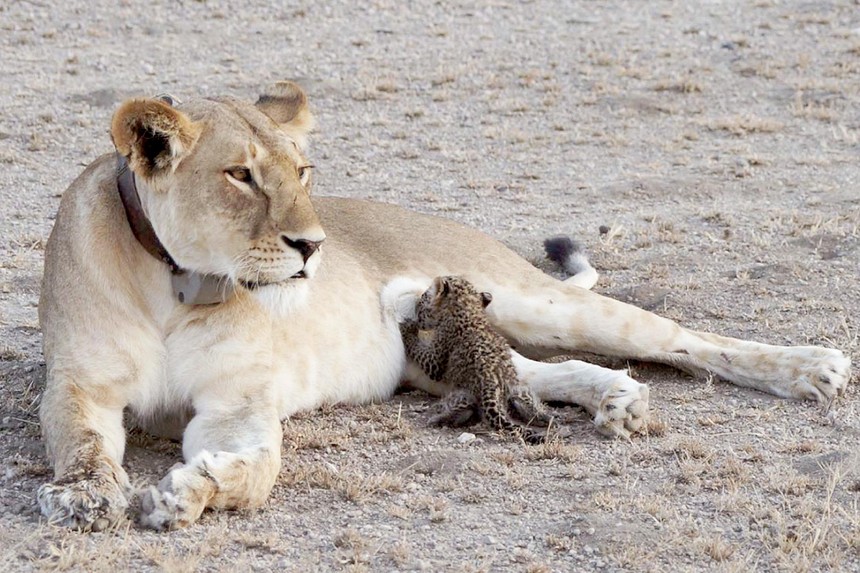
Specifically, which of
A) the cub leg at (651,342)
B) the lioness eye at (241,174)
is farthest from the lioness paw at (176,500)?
the cub leg at (651,342)

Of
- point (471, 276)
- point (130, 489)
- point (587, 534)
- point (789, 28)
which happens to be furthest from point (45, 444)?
point (789, 28)

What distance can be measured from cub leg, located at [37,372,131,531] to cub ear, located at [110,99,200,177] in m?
0.67

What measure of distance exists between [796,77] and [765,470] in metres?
7.21

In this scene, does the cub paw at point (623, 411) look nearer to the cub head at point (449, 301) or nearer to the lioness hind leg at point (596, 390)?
the lioness hind leg at point (596, 390)

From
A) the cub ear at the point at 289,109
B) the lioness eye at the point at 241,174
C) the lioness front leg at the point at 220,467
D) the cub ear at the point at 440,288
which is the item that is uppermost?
the cub ear at the point at 289,109

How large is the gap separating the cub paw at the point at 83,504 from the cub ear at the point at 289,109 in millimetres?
1290

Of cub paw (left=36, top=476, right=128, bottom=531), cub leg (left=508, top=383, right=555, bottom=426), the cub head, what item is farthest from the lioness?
the cub head

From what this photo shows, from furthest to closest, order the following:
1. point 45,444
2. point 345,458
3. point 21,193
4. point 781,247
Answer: point 21,193, point 781,247, point 345,458, point 45,444

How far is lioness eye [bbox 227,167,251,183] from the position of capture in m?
3.84

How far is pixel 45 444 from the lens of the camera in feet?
12.8

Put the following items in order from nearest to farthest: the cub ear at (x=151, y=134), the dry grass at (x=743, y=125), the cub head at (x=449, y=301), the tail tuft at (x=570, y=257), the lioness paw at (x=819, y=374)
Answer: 1. the cub ear at (x=151, y=134)
2. the lioness paw at (x=819, y=374)
3. the cub head at (x=449, y=301)
4. the tail tuft at (x=570, y=257)
5. the dry grass at (x=743, y=125)

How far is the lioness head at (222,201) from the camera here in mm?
3783

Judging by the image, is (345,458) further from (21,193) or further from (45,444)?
(21,193)

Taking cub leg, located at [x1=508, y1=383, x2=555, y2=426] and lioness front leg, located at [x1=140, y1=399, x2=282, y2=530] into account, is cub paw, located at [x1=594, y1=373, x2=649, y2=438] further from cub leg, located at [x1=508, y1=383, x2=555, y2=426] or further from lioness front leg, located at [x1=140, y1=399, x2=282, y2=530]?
lioness front leg, located at [x1=140, y1=399, x2=282, y2=530]
